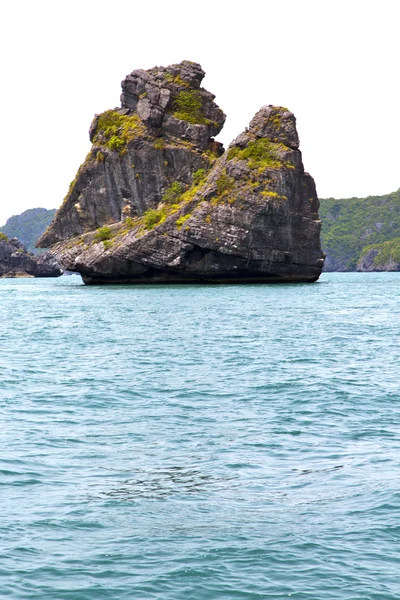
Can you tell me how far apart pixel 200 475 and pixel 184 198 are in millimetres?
90828

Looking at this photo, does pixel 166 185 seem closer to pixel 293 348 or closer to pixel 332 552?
pixel 293 348

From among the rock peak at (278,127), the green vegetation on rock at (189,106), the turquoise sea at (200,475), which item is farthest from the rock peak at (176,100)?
the turquoise sea at (200,475)

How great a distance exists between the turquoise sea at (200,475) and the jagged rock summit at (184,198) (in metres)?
60.7

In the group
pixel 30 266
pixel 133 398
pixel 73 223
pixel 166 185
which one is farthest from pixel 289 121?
pixel 30 266

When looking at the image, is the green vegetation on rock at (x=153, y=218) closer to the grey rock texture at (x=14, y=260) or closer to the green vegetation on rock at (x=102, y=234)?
the green vegetation on rock at (x=102, y=234)

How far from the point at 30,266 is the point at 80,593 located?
19326 centimetres

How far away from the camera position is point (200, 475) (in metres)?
14.6

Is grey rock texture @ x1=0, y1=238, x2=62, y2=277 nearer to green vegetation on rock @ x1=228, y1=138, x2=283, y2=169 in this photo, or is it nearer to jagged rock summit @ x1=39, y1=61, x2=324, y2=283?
jagged rock summit @ x1=39, y1=61, x2=324, y2=283

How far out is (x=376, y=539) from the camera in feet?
36.9

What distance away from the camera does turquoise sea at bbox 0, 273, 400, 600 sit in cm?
1013

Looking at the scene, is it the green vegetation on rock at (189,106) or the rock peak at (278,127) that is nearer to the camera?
the rock peak at (278,127)

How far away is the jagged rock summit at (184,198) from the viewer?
9319 centimetres

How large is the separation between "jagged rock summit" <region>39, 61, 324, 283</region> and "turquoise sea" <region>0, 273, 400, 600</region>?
199 feet

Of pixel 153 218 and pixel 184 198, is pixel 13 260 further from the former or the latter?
pixel 153 218
